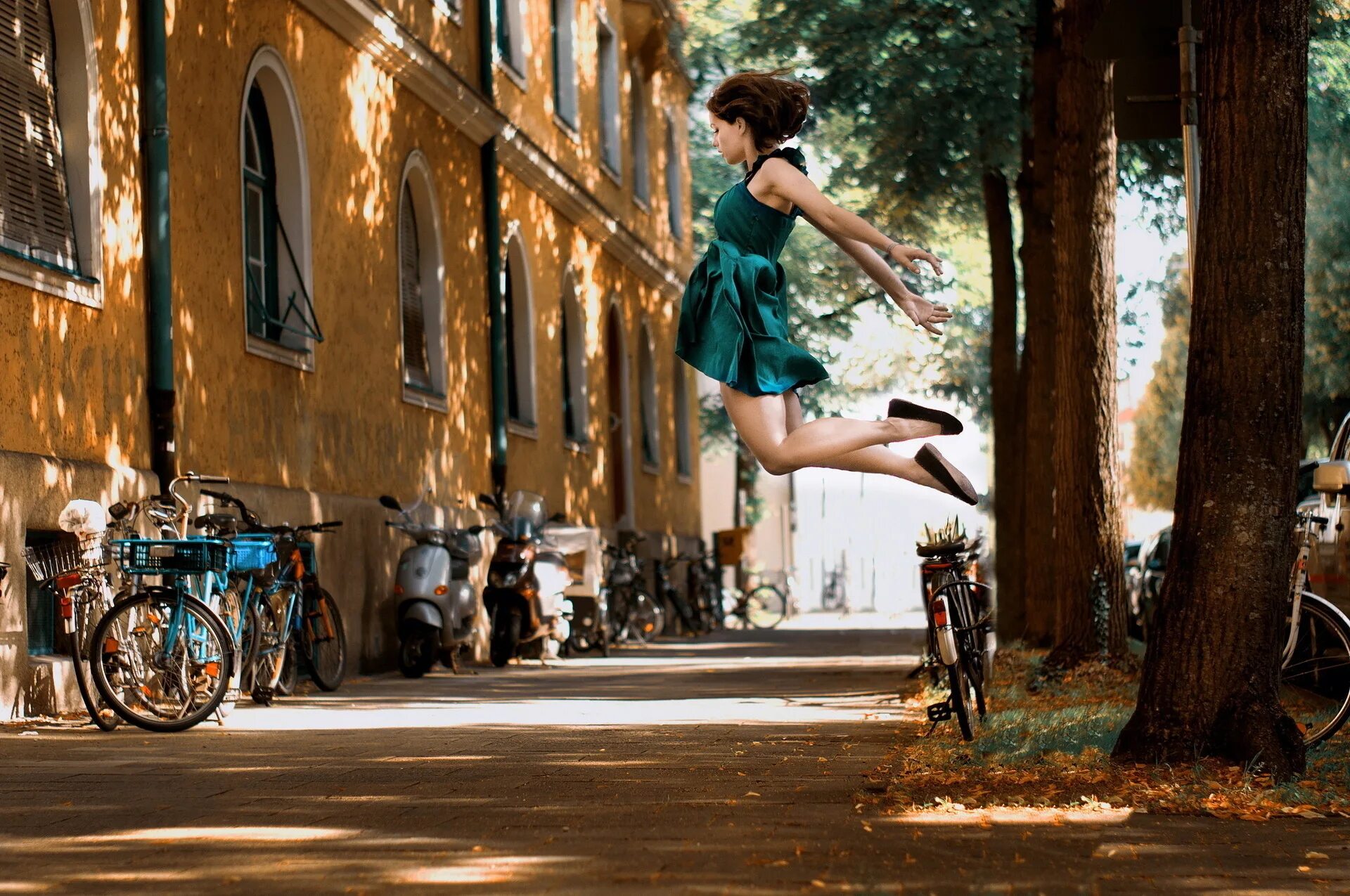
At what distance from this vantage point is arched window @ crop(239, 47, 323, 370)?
45.4ft

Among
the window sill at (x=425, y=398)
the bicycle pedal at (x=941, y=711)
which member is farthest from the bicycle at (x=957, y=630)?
the window sill at (x=425, y=398)

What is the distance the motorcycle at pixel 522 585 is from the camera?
1609 centimetres

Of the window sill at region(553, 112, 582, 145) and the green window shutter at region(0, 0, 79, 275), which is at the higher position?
the window sill at region(553, 112, 582, 145)

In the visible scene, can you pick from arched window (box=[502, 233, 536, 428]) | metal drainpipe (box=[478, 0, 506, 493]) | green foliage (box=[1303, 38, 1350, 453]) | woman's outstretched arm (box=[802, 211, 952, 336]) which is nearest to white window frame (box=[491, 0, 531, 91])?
metal drainpipe (box=[478, 0, 506, 493])

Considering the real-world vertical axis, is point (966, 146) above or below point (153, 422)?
above

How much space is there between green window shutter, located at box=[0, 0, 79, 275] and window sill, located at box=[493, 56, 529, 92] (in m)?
9.75

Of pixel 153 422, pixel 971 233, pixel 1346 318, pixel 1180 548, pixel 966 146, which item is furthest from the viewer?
pixel 1346 318

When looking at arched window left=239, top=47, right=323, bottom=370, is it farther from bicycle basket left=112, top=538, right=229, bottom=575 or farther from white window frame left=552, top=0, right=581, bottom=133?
white window frame left=552, top=0, right=581, bottom=133

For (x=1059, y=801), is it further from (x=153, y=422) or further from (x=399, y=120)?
(x=399, y=120)

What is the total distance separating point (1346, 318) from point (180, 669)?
2843 centimetres

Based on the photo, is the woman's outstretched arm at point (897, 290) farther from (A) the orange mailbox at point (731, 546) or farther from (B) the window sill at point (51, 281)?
(A) the orange mailbox at point (731, 546)

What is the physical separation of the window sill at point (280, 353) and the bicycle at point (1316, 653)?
7443 mm

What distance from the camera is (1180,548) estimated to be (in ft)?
20.7

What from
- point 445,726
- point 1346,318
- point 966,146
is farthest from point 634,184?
point 445,726
